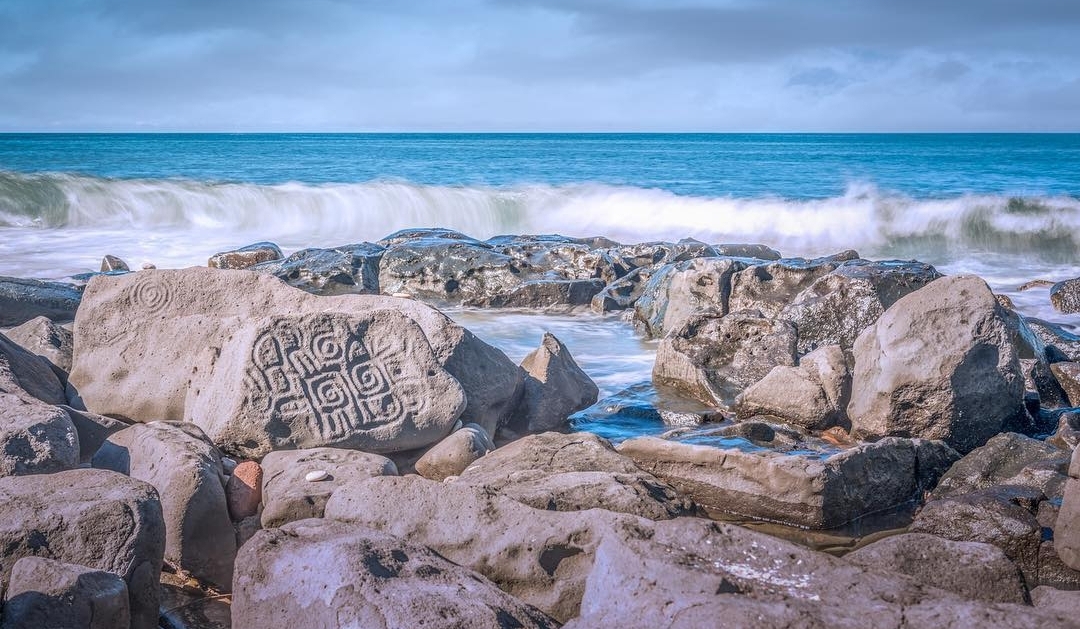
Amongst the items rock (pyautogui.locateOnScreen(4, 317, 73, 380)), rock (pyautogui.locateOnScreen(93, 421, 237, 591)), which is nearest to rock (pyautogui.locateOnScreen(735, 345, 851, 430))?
rock (pyautogui.locateOnScreen(93, 421, 237, 591))

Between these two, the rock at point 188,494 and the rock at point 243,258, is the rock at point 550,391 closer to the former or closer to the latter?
the rock at point 188,494

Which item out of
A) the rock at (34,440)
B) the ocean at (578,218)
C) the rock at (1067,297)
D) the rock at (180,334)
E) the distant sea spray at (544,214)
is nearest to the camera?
the rock at (34,440)

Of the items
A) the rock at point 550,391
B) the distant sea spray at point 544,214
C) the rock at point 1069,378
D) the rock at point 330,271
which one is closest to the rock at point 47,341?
the rock at point 550,391

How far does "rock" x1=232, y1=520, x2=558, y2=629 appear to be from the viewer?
265 cm

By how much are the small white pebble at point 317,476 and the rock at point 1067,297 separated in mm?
10055

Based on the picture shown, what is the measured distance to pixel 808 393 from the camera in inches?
247

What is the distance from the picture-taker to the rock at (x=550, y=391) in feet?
20.4

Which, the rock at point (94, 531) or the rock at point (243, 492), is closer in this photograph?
the rock at point (94, 531)

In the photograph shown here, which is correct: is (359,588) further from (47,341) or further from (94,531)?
(47,341)

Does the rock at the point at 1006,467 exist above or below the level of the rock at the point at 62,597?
below

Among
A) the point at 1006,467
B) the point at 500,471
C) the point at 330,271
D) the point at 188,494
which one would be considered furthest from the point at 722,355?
the point at 330,271

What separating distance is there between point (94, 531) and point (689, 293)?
24.1 ft

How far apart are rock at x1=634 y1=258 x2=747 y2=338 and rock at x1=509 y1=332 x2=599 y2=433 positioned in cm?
295

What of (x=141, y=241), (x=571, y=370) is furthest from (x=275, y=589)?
(x=141, y=241)
